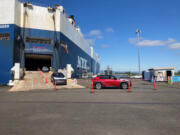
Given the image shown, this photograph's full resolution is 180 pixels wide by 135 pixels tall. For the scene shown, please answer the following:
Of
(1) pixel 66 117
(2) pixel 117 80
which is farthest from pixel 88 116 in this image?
(2) pixel 117 80

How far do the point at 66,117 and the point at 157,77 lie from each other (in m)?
29.6

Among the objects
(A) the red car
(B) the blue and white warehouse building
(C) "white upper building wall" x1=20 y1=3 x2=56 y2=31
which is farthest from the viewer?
(C) "white upper building wall" x1=20 y1=3 x2=56 y2=31

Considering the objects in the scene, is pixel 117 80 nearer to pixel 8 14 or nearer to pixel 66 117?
pixel 66 117

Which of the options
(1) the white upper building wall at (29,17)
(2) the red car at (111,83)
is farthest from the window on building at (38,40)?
(2) the red car at (111,83)

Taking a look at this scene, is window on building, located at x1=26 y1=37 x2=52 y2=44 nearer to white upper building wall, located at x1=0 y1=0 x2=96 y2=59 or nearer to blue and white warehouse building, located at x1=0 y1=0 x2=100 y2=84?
blue and white warehouse building, located at x1=0 y1=0 x2=100 y2=84

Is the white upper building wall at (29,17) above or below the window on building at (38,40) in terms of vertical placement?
above

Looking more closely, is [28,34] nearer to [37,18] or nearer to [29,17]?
[29,17]

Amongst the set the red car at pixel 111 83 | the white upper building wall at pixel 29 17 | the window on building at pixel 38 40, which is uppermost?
the white upper building wall at pixel 29 17

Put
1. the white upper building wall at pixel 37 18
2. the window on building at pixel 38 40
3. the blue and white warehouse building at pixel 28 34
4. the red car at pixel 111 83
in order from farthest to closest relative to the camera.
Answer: the window on building at pixel 38 40
the white upper building wall at pixel 37 18
the blue and white warehouse building at pixel 28 34
the red car at pixel 111 83

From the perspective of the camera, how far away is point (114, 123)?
533cm

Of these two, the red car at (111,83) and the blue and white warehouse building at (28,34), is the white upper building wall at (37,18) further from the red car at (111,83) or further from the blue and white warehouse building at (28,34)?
the red car at (111,83)

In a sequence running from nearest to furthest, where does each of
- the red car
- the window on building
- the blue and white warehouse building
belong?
the red car
the blue and white warehouse building
the window on building

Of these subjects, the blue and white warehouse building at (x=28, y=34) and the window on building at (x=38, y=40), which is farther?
the window on building at (x=38, y=40)

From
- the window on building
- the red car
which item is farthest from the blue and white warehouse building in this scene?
the red car
